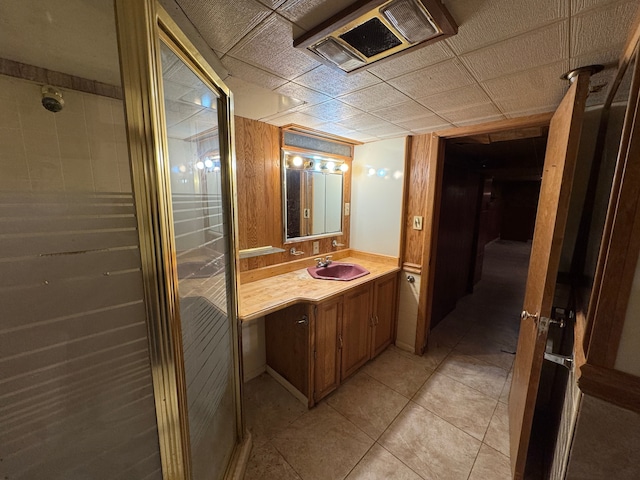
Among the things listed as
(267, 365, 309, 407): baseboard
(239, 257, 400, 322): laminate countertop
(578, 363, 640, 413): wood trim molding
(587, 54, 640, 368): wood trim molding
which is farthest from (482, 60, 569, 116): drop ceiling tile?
(267, 365, 309, 407): baseboard

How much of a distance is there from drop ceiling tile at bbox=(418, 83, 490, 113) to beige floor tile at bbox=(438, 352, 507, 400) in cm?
218

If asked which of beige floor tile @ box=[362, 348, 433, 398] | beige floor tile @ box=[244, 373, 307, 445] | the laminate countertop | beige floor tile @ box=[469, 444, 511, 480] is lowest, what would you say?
beige floor tile @ box=[244, 373, 307, 445]

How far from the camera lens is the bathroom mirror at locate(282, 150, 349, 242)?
2240mm

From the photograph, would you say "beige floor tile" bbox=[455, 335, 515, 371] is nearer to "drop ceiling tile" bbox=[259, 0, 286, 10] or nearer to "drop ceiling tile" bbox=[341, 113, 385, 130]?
"drop ceiling tile" bbox=[341, 113, 385, 130]

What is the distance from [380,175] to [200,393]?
2309 mm

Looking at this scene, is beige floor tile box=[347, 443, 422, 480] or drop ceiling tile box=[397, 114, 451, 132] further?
drop ceiling tile box=[397, 114, 451, 132]

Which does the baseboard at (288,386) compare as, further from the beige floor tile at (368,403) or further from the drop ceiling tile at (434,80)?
the drop ceiling tile at (434,80)

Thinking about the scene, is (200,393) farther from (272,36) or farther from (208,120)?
(272,36)

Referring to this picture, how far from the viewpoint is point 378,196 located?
8.55 feet

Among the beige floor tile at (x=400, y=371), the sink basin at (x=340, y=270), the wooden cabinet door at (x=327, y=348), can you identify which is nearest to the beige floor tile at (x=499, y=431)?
the beige floor tile at (x=400, y=371)

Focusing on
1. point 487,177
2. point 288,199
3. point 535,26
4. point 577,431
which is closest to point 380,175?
point 288,199

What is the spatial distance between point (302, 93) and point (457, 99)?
0.92 meters

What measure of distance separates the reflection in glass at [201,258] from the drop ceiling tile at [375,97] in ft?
2.58

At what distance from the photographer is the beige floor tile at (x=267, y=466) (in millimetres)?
1403
